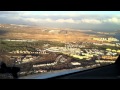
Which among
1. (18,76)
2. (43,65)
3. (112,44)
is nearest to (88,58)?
(112,44)

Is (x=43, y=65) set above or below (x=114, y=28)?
below

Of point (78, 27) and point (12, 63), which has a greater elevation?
point (78, 27)
